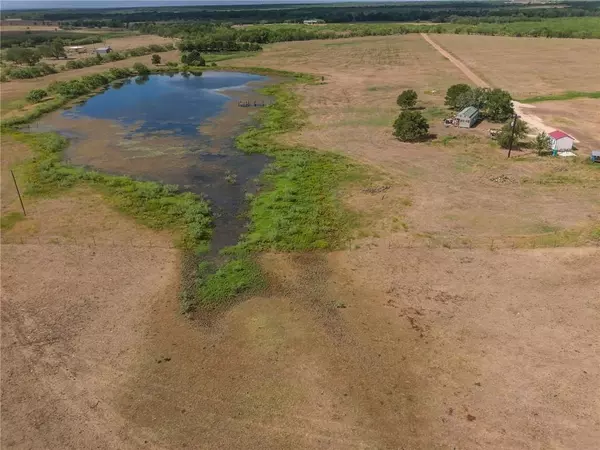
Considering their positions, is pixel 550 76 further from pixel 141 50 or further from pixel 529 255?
pixel 141 50

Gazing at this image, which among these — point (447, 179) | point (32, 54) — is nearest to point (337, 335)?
point (447, 179)

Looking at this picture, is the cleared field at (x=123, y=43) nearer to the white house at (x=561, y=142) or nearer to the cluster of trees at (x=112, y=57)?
the cluster of trees at (x=112, y=57)

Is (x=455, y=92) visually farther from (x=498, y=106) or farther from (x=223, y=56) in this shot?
(x=223, y=56)

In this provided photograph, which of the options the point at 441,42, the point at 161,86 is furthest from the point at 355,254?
the point at 441,42

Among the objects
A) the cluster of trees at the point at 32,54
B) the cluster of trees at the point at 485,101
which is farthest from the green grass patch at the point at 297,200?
the cluster of trees at the point at 32,54

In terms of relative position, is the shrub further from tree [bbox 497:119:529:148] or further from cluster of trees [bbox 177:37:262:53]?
tree [bbox 497:119:529:148]

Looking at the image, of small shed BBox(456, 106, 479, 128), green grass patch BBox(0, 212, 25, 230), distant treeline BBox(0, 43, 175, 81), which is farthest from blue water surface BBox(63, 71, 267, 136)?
small shed BBox(456, 106, 479, 128)
